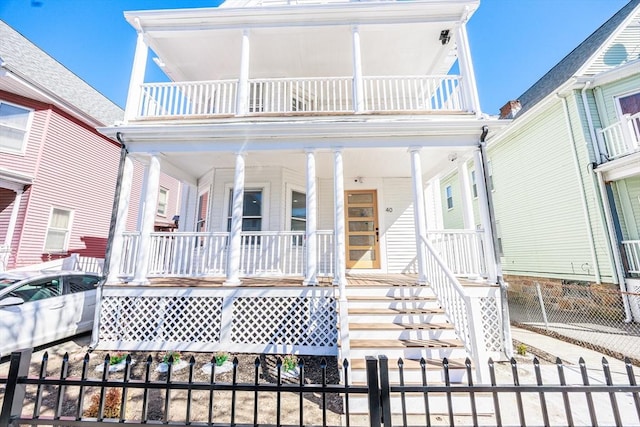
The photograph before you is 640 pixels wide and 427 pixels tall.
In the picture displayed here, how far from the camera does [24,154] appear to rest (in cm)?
873

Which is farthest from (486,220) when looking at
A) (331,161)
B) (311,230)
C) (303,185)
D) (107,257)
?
(107,257)

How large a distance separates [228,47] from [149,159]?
357cm

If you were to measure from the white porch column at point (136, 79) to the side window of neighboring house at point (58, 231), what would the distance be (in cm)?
640

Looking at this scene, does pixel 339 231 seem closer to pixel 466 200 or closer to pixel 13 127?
pixel 466 200

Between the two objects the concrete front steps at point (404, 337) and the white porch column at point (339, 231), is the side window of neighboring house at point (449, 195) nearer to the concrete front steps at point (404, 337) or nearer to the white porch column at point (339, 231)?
the concrete front steps at point (404, 337)

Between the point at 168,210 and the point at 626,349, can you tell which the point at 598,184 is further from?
the point at 168,210

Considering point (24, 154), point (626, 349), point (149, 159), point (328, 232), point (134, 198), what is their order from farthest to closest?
point (134, 198)
point (24, 154)
point (149, 159)
point (328, 232)
point (626, 349)

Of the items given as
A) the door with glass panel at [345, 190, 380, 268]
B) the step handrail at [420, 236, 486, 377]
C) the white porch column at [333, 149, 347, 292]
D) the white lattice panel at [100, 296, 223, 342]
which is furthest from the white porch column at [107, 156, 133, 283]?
the step handrail at [420, 236, 486, 377]

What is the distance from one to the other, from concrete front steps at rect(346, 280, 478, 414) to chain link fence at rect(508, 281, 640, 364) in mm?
3493

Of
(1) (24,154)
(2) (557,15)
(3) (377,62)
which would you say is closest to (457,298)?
(3) (377,62)

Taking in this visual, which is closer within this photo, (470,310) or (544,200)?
(470,310)

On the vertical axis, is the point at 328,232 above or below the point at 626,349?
above

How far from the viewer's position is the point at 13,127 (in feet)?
28.3

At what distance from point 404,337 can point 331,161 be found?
425cm
